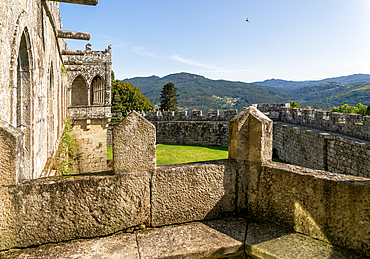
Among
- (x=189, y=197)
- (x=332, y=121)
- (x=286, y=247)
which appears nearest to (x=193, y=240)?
(x=189, y=197)

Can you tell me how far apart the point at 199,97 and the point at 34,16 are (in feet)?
432

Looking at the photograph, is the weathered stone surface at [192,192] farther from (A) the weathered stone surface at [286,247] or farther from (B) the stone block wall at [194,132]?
(B) the stone block wall at [194,132]

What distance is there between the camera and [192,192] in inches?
112

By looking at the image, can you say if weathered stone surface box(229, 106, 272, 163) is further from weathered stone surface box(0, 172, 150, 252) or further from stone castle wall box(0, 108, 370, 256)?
weathered stone surface box(0, 172, 150, 252)

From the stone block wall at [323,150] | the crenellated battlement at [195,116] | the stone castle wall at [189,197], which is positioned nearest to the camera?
the stone castle wall at [189,197]

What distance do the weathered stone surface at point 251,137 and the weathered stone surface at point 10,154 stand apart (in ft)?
7.58

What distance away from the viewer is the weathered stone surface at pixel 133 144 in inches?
101

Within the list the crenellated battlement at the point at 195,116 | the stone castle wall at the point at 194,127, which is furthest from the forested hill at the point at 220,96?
the stone castle wall at the point at 194,127

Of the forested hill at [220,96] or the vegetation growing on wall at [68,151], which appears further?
the forested hill at [220,96]

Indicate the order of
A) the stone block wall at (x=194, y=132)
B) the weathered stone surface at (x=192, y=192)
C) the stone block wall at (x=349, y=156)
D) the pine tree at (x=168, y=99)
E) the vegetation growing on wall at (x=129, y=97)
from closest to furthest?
the weathered stone surface at (x=192, y=192)
the stone block wall at (x=349, y=156)
the stone block wall at (x=194, y=132)
the vegetation growing on wall at (x=129, y=97)
the pine tree at (x=168, y=99)

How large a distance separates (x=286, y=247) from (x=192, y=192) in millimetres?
1123

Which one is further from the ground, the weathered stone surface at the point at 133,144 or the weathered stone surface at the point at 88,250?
the weathered stone surface at the point at 133,144

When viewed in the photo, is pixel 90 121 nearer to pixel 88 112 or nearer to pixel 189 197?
pixel 88 112

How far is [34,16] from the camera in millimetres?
3701
